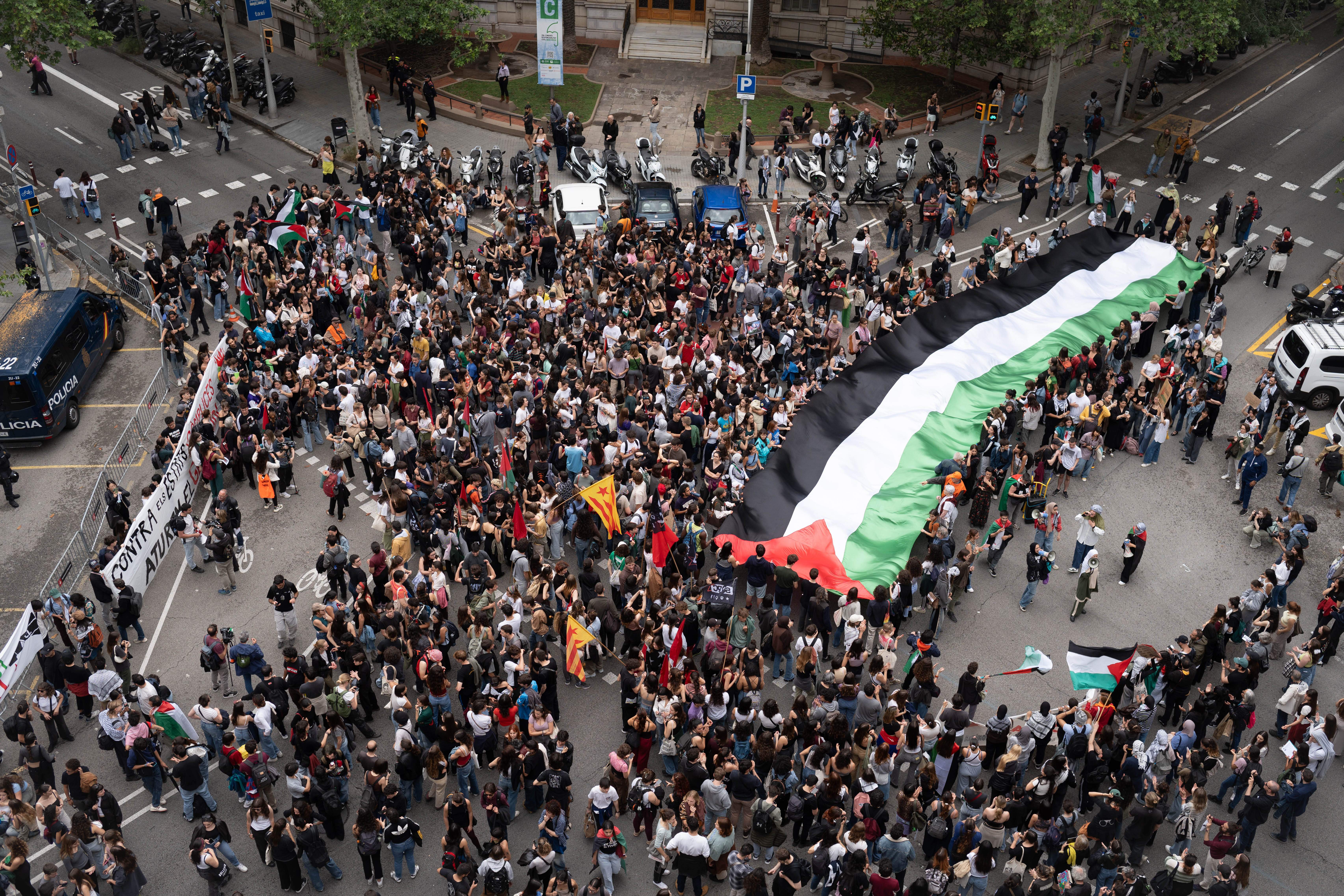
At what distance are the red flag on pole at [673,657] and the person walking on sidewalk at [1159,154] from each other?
92.6ft

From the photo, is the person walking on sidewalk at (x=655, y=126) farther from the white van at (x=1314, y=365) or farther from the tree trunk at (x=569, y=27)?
the white van at (x=1314, y=365)

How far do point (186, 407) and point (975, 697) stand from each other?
1741cm

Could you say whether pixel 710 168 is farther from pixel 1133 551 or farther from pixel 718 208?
pixel 1133 551

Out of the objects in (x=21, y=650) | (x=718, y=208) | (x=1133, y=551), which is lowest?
(x=21, y=650)

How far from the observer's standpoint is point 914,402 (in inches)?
1014

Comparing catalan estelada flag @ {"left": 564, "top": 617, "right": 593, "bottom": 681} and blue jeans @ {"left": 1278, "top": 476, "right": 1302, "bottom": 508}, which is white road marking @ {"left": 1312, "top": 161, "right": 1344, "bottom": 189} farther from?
catalan estelada flag @ {"left": 564, "top": 617, "right": 593, "bottom": 681}

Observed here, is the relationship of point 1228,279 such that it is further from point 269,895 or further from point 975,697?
point 269,895

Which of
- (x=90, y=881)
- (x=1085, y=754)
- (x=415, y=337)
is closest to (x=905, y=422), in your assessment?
(x=1085, y=754)

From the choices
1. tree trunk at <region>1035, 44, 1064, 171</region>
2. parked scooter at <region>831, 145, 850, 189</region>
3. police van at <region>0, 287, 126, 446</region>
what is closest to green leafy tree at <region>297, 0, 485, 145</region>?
police van at <region>0, 287, 126, 446</region>

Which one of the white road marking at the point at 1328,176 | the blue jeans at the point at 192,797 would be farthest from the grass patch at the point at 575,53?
the blue jeans at the point at 192,797

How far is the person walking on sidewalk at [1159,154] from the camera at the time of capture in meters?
39.1

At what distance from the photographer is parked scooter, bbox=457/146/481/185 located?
1491 inches

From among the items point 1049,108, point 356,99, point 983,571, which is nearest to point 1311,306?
point 1049,108

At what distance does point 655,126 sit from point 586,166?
382 centimetres
